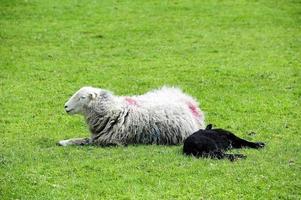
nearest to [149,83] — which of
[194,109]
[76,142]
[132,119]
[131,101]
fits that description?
[194,109]

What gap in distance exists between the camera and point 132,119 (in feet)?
43.9

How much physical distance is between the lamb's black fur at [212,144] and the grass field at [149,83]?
31cm

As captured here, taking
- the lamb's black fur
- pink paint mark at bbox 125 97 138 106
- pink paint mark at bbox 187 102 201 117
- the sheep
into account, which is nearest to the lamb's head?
the sheep

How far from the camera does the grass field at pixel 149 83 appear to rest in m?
10.3

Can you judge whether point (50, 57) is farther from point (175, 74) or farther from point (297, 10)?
point (297, 10)

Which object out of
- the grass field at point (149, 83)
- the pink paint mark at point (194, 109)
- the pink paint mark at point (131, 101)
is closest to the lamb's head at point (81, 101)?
the pink paint mark at point (131, 101)

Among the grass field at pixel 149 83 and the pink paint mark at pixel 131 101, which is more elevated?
the pink paint mark at pixel 131 101

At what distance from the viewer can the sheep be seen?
13.3m

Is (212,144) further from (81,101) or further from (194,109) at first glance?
(81,101)

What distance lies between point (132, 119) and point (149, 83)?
6391 millimetres

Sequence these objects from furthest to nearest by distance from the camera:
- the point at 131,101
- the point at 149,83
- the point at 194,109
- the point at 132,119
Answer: the point at 149,83
the point at 194,109
the point at 131,101
the point at 132,119

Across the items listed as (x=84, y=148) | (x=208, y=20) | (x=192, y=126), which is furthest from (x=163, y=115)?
(x=208, y=20)

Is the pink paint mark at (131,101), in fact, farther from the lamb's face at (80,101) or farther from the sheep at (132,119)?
the lamb's face at (80,101)

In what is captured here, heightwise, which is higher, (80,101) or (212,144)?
(80,101)
